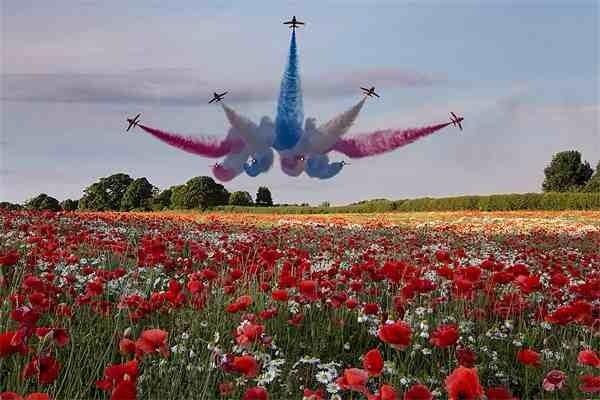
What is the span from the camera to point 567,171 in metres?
67.1

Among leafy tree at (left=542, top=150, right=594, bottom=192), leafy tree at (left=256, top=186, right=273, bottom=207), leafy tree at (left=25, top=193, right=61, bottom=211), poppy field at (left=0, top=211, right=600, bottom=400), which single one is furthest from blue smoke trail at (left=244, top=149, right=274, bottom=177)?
leafy tree at (left=542, top=150, right=594, bottom=192)

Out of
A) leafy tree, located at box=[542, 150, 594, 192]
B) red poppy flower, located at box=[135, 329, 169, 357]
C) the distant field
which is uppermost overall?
leafy tree, located at box=[542, 150, 594, 192]

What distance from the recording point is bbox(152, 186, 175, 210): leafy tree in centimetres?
3859

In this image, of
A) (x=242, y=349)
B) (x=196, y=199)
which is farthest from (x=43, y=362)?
(x=196, y=199)

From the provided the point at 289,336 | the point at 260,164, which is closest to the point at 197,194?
the point at 260,164

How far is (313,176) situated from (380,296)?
5.05 m

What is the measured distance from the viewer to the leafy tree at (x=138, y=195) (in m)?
37.6

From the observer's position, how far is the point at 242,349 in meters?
4.16

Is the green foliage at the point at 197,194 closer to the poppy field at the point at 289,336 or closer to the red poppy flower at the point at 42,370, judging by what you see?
the poppy field at the point at 289,336

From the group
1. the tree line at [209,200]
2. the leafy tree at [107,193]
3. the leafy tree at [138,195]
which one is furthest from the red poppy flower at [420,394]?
the leafy tree at [107,193]

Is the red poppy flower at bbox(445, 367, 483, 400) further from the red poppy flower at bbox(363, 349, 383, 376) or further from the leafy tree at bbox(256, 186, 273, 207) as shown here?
the leafy tree at bbox(256, 186, 273, 207)

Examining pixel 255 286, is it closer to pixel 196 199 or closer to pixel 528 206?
pixel 196 199

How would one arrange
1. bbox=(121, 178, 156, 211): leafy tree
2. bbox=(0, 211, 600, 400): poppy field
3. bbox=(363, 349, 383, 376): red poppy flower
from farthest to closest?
bbox=(121, 178, 156, 211): leafy tree
bbox=(0, 211, 600, 400): poppy field
bbox=(363, 349, 383, 376): red poppy flower

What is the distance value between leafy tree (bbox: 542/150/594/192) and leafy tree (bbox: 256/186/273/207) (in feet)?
111
